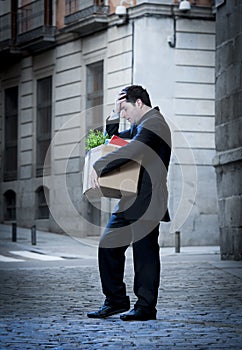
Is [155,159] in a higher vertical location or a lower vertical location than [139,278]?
higher

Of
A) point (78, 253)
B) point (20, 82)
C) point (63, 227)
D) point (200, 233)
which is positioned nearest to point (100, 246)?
point (78, 253)

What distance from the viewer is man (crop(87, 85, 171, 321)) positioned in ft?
24.6

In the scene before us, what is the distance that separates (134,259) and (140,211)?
1.19 ft

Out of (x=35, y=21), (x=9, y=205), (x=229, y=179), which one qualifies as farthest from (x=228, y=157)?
(x=9, y=205)

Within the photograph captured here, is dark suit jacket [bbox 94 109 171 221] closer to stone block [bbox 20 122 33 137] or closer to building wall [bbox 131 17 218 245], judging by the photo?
building wall [bbox 131 17 218 245]

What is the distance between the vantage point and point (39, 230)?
94.0 feet

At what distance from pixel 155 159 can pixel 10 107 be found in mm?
23764

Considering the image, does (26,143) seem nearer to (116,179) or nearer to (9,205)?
(9,205)

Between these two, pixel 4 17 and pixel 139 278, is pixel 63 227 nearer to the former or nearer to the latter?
pixel 4 17

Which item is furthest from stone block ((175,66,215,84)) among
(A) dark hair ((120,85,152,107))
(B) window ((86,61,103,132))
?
(A) dark hair ((120,85,152,107))

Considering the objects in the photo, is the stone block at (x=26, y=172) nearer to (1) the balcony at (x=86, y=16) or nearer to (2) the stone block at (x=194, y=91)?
(1) the balcony at (x=86, y=16)

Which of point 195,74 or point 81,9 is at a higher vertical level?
point 81,9

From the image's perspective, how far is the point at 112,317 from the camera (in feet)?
25.8

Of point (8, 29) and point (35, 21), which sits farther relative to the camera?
point (8, 29)
